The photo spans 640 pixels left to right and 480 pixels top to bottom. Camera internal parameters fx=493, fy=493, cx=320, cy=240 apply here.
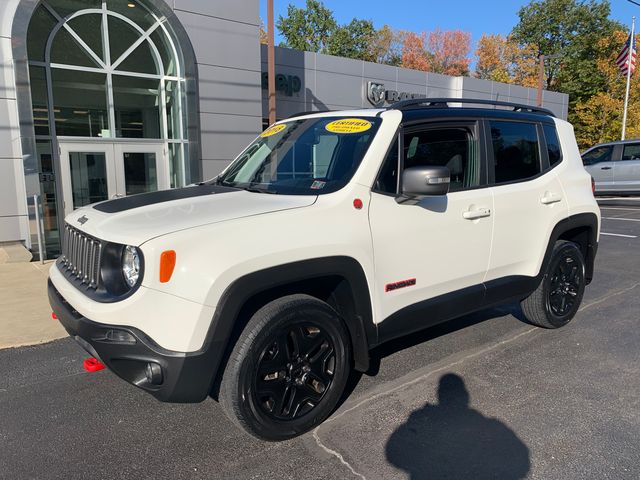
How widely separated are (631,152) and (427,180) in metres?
16.3

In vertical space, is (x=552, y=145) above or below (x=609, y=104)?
below

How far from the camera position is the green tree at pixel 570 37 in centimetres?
3669

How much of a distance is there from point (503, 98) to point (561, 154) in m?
21.5

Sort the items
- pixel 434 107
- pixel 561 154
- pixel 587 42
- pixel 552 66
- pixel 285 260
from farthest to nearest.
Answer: pixel 552 66 → pixel 587 42 → pixel 561 154 → pixel 434 107 → pixel 285 260

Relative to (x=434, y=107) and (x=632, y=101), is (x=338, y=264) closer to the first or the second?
(x=434, y=107)

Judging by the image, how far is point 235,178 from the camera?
3914 mm

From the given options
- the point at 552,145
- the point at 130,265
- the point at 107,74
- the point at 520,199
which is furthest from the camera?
the point at 107,74

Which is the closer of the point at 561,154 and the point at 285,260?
the point at 285,260

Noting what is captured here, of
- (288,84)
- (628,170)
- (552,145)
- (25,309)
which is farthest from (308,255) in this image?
(628,170)

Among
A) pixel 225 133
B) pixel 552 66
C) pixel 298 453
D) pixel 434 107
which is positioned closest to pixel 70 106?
pixel 225 133

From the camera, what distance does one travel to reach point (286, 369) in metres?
2.82

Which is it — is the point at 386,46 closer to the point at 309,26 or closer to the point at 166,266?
the point at 309,26

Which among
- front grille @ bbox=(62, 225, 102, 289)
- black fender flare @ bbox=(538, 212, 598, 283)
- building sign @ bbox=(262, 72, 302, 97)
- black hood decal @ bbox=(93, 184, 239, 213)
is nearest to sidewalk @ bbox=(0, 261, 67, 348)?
front grille @ bbox=(62, 225, 102, 289)

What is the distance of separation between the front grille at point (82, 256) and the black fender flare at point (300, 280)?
2.67 ft
